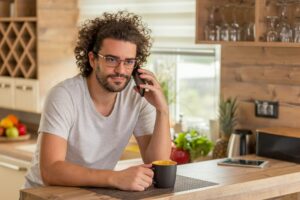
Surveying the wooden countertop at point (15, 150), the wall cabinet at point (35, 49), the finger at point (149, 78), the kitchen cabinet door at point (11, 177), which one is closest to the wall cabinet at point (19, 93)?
the wall cabinet at point (35, 49)

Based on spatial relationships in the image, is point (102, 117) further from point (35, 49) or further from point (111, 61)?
point (35, 49)

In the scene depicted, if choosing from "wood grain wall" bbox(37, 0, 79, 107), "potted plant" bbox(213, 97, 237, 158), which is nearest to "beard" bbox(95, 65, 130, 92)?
"potted plant" bbox(213, 97, 237, 158)

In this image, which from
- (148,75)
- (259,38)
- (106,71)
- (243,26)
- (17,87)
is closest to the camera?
(106,71)

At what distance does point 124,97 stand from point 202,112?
169 centimetres

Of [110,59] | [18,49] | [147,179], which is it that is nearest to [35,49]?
[18,49]

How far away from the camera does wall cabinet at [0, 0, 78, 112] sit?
193 inches

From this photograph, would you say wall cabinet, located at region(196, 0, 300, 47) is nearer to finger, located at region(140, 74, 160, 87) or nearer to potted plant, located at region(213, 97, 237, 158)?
potted plant, located at region(213, 97, 237, 158)

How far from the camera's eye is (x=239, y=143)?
346 cm

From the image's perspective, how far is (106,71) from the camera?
8.20 feet

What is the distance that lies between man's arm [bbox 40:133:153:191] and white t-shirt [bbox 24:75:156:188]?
0.06 meters

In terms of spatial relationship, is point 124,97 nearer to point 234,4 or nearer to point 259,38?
point 259,38

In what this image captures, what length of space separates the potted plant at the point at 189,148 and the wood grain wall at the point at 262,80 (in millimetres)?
251

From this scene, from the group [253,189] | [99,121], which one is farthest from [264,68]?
[99,121]

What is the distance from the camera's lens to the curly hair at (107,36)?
255 centimetres
